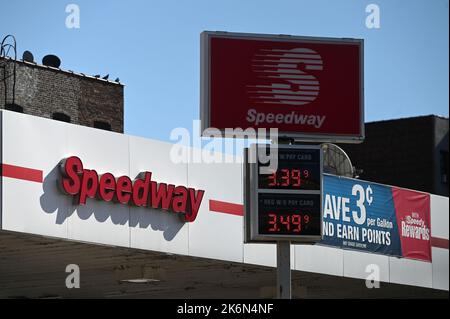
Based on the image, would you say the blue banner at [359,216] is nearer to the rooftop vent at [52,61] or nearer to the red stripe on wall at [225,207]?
the red stripe on wall at [225,207]

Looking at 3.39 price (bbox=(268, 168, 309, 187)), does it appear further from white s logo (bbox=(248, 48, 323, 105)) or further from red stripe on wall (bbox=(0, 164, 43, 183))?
red stripe on wall (bbox=(0, 164, 43, 183))

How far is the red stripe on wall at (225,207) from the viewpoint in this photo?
27188 millimetres

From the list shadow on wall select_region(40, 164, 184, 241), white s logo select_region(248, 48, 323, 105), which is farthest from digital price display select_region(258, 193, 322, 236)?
shadow on wall select_region(40, 164, 184, 241)

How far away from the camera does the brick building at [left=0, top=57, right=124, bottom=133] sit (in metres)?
46.9

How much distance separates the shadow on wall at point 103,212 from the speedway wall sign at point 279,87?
651 centimetres

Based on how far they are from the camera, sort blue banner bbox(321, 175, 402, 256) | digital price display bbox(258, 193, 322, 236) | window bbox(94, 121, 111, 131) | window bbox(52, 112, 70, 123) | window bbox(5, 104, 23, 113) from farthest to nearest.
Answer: window bbox(94, 121, 111, 131) < window bbox(52, 112, 70, 123) < window bbox(5, 104, 23, 113) < blue banner bbox(321, 175, 402, 256) < digital price display bbox(258, 193, 322, 236)

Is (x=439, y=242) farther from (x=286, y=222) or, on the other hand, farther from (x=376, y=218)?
(x=286, y=222)

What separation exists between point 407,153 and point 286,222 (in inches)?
1872

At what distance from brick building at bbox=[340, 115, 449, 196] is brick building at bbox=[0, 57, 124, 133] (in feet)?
51.0

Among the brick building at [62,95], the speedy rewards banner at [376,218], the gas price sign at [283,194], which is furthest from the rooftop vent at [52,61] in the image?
the gas price sign at [283,194]

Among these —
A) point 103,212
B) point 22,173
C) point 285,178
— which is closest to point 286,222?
point 285,178

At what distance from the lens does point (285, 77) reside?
57.4 ft
